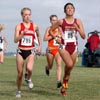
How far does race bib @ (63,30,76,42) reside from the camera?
10.9m

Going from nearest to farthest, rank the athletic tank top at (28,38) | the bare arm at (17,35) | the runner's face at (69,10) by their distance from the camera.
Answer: the bare arm at (17,35), the runner's face at (69,10), the athletic tank top at (28,38)

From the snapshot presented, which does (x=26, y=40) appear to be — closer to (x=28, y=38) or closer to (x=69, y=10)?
(x=28, y=38)

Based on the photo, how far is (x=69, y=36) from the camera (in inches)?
429

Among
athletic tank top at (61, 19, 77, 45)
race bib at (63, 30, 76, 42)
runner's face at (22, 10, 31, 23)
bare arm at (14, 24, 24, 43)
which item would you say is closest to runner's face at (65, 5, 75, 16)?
athletic tank top at (61, 19, 77, 45)

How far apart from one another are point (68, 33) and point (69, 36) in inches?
3.3

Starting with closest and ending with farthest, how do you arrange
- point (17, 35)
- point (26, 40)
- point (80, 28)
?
point (17, 35) < point (80, 28) < point (26, 40)

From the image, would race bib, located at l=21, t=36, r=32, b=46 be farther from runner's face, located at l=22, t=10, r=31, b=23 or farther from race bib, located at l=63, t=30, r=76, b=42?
race bib, located at l=63, t=30, r=76, b=42

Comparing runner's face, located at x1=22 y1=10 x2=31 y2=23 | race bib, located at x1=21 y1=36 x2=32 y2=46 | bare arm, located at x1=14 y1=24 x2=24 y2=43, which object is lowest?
race bib, located at x1=21 y1=36 x2=32 y2=46

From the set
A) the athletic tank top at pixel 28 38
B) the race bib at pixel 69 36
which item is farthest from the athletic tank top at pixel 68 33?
the athletic tank top at pixel 28 38

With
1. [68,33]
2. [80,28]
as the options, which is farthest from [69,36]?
[80,28]

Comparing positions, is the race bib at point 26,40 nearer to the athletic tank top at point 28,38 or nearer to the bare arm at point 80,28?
the athletic tank top at point 28,38

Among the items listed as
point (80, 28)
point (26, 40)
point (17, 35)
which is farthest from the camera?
point (26, 40)

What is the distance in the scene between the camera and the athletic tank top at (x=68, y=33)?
426 inches

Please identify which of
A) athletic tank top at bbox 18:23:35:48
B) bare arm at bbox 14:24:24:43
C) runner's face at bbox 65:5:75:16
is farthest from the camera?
athletic tank top at bbox 18:23:35:48
